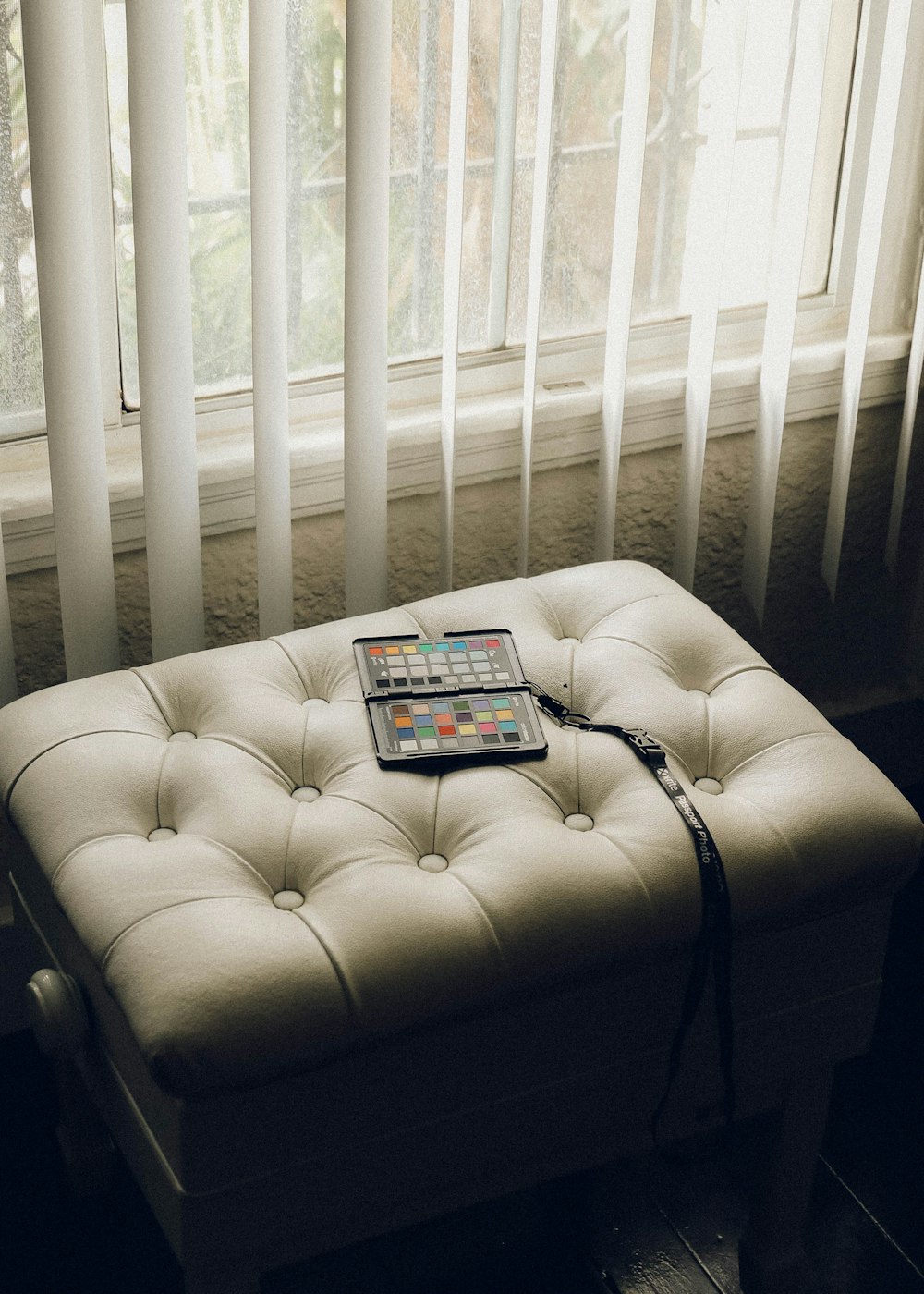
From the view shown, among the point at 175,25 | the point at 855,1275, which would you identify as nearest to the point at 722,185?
the point at 175,25

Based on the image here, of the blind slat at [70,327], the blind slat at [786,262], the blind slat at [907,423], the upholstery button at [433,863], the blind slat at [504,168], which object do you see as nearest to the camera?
the upholstery button at [433,863]

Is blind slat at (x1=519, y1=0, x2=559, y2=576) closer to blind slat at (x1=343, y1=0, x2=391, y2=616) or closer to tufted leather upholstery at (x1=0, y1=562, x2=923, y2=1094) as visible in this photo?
blind slat at (x1=343, y1=0, x2=391, y2=616)

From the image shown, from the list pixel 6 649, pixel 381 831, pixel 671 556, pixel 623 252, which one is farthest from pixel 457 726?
pixel 671 556

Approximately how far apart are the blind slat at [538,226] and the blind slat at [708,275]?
165 millimetres

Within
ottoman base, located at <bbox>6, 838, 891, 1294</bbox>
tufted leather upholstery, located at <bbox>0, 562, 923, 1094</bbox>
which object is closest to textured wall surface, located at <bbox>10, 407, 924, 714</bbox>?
tufted leather upholstery, located at <bbox>0, 562, 923, 1094</bbox>

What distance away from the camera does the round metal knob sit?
99 cm

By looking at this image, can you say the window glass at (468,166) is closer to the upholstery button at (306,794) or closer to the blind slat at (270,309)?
the blind slat at (270,309)

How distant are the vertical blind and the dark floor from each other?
0.48 meters

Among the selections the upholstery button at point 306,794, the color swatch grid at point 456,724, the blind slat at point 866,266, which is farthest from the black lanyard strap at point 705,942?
the blind slat at point 866,266

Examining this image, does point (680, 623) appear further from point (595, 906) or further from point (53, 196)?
point (53, 196)

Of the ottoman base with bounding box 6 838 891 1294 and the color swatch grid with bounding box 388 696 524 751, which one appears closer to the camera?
the ottoman base with bounding box 6 838 891 1294

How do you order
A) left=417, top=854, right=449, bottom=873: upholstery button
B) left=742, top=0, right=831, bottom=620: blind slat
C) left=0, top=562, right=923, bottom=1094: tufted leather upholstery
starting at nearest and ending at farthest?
left=0, top=562, right=923, bottom=1094: tufted leather upholstery
left=417, top=854, right=449, bottom=873: upholstery button
left=742, top=0, right=831, bottom=620: blind slat

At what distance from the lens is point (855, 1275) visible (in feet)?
4.02

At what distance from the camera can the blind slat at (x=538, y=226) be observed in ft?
4.12
